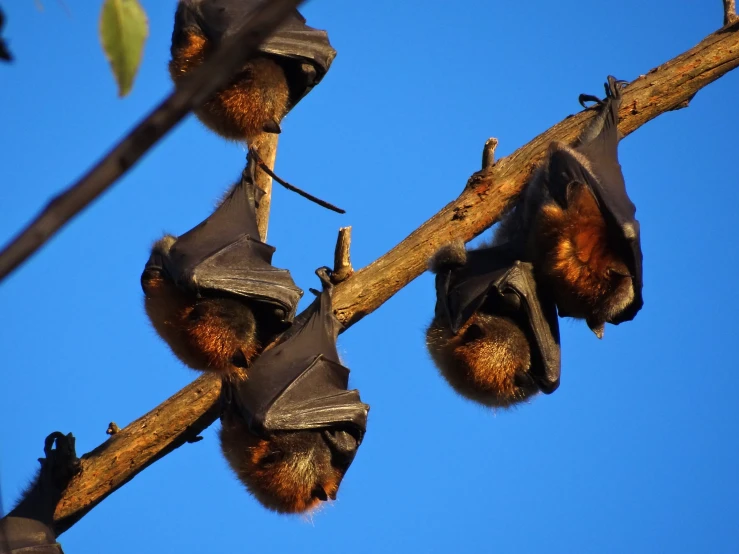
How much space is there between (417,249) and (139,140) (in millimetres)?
4489

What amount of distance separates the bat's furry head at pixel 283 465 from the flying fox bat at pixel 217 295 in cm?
55

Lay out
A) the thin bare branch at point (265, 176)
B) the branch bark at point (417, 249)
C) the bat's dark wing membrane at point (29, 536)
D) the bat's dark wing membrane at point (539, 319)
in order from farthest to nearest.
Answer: the thin bare branch at point (265, 176) < the bat's dark wing membrane at point (539, 319) < the bat's dark wing membrane at point (29, 536) < the branch bark at point (417, 249)

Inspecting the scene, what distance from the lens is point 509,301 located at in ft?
18.4

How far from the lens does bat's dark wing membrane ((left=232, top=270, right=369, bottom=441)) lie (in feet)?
18.7

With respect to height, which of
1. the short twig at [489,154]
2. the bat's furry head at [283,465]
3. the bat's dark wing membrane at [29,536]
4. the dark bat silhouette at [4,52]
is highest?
the short twig at [489,154]

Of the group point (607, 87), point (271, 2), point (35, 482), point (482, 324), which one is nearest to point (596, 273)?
point (482, 324)

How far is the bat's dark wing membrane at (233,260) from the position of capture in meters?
5.82

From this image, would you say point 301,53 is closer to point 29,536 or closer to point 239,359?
point 239,359

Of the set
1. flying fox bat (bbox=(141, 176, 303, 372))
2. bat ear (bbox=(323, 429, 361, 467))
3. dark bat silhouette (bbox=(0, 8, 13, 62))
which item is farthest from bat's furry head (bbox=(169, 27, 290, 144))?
dark bat silhouette (bbox=(0, 8, 13, 62))

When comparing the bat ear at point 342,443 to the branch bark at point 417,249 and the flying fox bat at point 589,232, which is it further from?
the flying fox bat at point 589,232

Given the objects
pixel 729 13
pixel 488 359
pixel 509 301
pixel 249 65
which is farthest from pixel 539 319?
pixel 249 65

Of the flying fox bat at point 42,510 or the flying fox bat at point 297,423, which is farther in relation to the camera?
the flying fox bat at point 297,423

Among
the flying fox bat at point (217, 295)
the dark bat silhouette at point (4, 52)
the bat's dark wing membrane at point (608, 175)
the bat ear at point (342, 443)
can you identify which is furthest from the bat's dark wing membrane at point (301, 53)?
the dark bat silhouette at point (4, 52)

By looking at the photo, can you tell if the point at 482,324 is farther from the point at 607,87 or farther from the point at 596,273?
the point at 607,87
